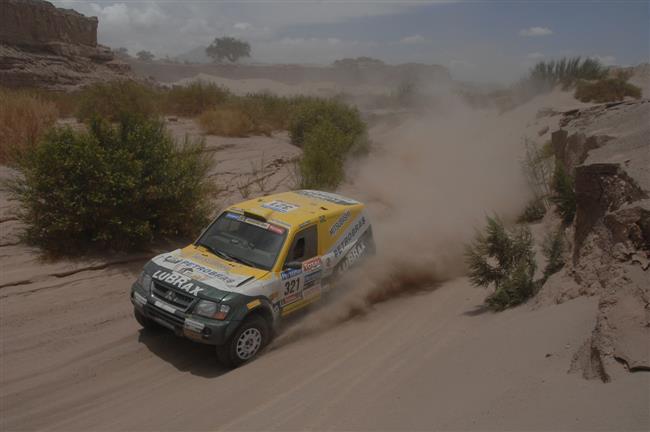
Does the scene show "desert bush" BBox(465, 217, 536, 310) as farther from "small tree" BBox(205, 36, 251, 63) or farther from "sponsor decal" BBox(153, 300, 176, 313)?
"small tree" BBox(205, 36, 251, 63)

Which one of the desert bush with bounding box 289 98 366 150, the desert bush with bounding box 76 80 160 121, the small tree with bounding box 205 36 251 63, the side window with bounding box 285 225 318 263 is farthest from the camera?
the small tree with bounding box 205 36 251 63

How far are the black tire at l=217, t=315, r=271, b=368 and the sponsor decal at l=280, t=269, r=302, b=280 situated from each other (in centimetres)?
66

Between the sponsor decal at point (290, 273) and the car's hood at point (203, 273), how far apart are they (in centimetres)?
27

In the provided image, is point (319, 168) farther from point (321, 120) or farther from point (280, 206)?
point (321, 120)

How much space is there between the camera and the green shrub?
42.8 feet

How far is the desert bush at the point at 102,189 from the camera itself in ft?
30.3

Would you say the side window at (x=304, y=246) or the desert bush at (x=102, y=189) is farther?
the desert bush at (x=102, y=189)

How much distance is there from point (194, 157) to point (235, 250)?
181 inches

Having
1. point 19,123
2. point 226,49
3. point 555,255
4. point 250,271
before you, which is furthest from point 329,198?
point 226,49

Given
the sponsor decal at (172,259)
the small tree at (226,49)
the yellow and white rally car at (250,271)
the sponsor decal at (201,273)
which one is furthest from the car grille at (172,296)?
the small tree at (226,49)

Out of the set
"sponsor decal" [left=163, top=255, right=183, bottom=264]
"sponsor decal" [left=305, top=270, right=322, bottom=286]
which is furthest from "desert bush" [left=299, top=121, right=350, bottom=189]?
"sponsor decal" [left=163, top=255, right=183, bottom=264]

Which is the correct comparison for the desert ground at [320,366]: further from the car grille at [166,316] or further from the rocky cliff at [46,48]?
the rocky cliff at [46,48]

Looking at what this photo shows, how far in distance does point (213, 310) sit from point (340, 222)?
9.13 ft

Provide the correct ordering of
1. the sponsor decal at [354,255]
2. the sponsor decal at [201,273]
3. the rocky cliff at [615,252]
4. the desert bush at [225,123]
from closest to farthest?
the rocky cliff at [615,252] < the sponsor decal at [201,273] < the sponsor decal at [354,255] < the desert bush at [225,123]
